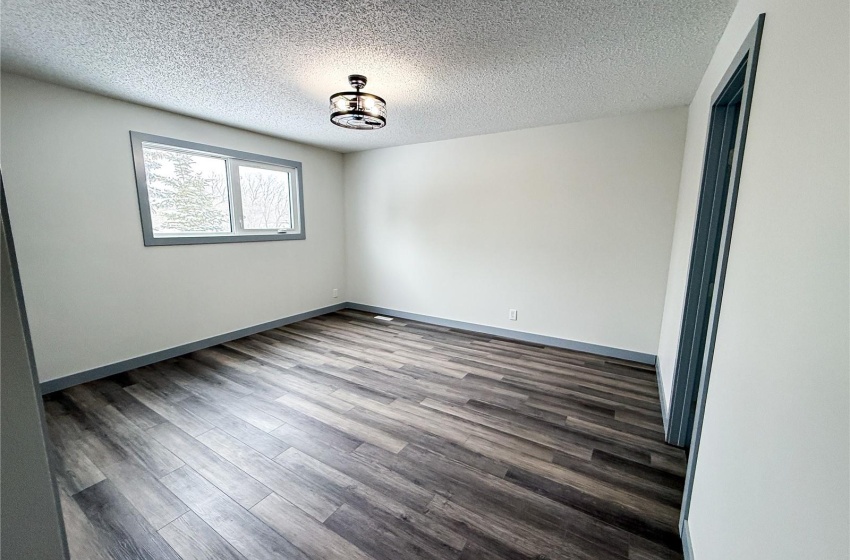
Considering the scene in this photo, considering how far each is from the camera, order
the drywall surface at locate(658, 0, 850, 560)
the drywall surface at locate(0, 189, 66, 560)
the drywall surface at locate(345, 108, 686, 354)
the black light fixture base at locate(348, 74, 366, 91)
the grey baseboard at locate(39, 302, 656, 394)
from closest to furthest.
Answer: the drywall surface at locate(0, 189, 66, 560) → the drywall surface at locate(658, 0, 850, 560) → the black light fixture base at locate(348, 74, 366, 91) → the grey baseboard at locate(39, 302, 656, 394) → the drywall surface at locate(345, 108, 686, 354)

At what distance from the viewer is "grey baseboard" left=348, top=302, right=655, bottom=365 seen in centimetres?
332

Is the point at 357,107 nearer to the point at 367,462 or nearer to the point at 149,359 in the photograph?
the point at 367,462

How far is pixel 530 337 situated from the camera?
3844 millimetres

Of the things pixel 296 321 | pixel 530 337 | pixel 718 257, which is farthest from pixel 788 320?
pixel 296 321

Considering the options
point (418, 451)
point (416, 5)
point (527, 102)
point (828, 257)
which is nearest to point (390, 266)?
point (527, 102)

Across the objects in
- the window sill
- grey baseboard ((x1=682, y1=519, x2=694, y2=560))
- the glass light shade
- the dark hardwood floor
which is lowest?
the dark hardwood floor

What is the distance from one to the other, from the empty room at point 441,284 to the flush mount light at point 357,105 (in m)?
0.02

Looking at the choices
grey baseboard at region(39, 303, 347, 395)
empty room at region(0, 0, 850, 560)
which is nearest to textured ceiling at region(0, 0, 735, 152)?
empty room at region(0, 0, 850, 560)

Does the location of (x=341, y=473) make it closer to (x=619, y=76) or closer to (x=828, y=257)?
(x=828, y=257)

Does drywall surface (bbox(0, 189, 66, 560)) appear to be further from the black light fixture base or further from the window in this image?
the window

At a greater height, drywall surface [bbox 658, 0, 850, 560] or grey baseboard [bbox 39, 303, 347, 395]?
drywall surface [bbox 658, 0, 850, 560]

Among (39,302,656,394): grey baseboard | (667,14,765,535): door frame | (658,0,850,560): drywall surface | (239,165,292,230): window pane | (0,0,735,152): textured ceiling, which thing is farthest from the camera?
(239,165,292,230): window pane

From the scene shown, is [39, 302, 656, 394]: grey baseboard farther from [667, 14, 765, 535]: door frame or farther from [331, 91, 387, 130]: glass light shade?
[331, 91, 387, 130]: glass light shade

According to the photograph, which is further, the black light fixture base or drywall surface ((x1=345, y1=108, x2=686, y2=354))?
drywall surface ((x1=345, y1=108, x2=686, y2=354))
